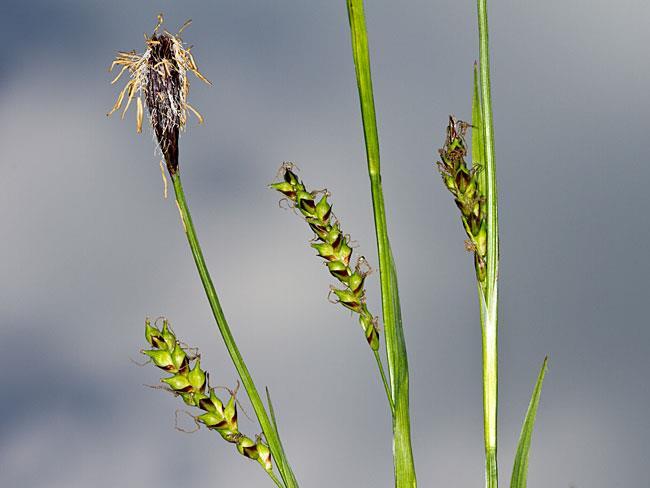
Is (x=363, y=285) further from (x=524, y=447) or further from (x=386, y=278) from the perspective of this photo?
(x=524, y=447)

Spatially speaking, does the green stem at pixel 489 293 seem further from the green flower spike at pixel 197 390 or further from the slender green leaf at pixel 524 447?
the green flower spike at pixel 197 390

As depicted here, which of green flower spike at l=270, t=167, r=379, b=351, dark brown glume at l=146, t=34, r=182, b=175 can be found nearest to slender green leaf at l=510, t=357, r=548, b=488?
green flower spike at l=270, t=167, r=379, b=351

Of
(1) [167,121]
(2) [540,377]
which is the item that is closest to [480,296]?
(2) [540,377]

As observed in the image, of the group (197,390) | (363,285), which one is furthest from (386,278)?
(197,390)

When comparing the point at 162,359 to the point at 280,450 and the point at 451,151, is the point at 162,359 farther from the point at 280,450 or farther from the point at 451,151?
the point at 451,151

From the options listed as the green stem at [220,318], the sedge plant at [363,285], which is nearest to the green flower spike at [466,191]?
the sedge plant at [363,285]

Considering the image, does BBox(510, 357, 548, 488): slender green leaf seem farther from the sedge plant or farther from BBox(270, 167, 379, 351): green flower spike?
BBox(270, 167, 379, 351): green flower spike
